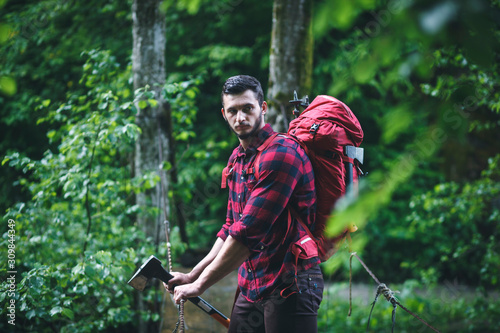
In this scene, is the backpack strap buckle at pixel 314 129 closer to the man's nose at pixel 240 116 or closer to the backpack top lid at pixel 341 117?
the backpack top lid at pixel 341 117

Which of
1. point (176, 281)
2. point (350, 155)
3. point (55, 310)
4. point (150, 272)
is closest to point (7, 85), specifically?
point (150, 272)

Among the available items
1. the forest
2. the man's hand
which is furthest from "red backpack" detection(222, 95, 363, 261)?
the man's hand

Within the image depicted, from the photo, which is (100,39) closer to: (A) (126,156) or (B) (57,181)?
(A) (126,156)

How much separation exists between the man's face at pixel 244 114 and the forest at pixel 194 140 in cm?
59

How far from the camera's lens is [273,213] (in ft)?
6.24

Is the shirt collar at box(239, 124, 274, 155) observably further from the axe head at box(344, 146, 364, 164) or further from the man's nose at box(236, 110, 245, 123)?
the axe head at box(344, 146, 364, 164)

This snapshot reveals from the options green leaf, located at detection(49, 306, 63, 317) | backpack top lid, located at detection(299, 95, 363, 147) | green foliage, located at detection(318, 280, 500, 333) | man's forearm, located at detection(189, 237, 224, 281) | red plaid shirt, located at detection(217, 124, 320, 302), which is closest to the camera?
red plaid shirt, located at detection(217, 124, 320, 302)

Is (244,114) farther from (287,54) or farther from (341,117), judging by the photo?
(287,54)

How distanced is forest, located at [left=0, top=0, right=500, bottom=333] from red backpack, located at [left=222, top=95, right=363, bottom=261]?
0.30 m

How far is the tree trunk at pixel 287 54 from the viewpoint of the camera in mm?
3799

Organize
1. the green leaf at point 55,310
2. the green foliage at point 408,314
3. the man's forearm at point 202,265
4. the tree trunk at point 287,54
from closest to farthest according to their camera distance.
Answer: the man's forearm at point 202,265 → the green leaf at point 55,310 → the tree trunk at point 287,54 → the green foliage at point 408,314

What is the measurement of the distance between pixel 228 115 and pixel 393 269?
863 centimetres

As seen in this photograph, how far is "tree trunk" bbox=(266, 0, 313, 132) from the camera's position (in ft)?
12.5

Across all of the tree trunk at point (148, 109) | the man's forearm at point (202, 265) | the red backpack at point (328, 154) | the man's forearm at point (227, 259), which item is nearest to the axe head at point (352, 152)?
the red backpack at point (328, 154)
